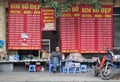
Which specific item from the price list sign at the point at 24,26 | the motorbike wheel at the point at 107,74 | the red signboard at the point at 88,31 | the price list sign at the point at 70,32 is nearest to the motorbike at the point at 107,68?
the motorbike wheel at the point at 107,74

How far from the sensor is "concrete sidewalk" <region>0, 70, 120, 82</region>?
1730cm

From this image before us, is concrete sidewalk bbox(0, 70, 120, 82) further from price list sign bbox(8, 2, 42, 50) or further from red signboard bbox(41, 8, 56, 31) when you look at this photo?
red signboard bbox(41, 8, 56, 31)

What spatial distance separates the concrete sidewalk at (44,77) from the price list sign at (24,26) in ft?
4.99

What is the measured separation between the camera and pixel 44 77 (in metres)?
18.2

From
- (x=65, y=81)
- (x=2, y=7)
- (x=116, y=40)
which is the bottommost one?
(x=65, y=81)

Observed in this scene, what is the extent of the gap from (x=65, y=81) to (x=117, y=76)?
9.10 feet

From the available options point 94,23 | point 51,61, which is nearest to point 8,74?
point 51,61

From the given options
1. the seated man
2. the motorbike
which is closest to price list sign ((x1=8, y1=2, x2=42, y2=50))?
the seated man

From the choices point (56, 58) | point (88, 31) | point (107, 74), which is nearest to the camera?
point (107, 74)

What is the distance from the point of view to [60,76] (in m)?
18.5

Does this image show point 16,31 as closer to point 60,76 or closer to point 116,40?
point 60,76

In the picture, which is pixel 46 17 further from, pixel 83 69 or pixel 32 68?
pixel 83 69

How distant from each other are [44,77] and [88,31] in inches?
144

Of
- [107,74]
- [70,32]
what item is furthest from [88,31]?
[107,74]
